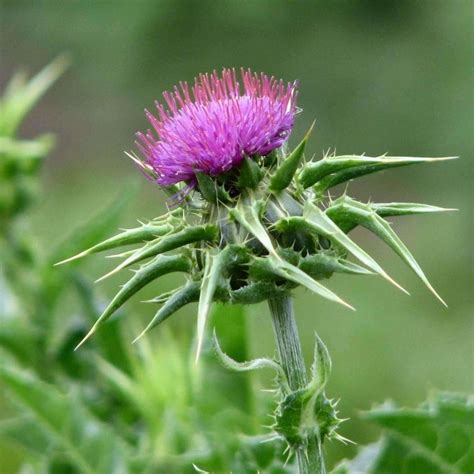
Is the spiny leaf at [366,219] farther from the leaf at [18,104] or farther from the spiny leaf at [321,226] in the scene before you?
the leaf at [18,104]

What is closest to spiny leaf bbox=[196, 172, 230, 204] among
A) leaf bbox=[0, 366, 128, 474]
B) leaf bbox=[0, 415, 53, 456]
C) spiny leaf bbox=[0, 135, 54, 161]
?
leaf bbox=[0, 366, 128, 474]

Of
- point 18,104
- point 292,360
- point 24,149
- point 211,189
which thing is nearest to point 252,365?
point 292,360

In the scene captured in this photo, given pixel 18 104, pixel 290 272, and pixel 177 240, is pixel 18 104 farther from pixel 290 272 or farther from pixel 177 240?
pixel 290 272

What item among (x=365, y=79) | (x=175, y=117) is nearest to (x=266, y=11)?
(x=365, y=79)

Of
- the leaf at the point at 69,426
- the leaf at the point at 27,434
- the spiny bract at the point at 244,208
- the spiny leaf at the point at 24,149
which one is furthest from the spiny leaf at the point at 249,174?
the spiny leaf at the point at 24,149

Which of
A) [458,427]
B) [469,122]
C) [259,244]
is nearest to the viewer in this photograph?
[259,244]

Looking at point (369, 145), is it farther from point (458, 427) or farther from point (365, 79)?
point (458, 427)
